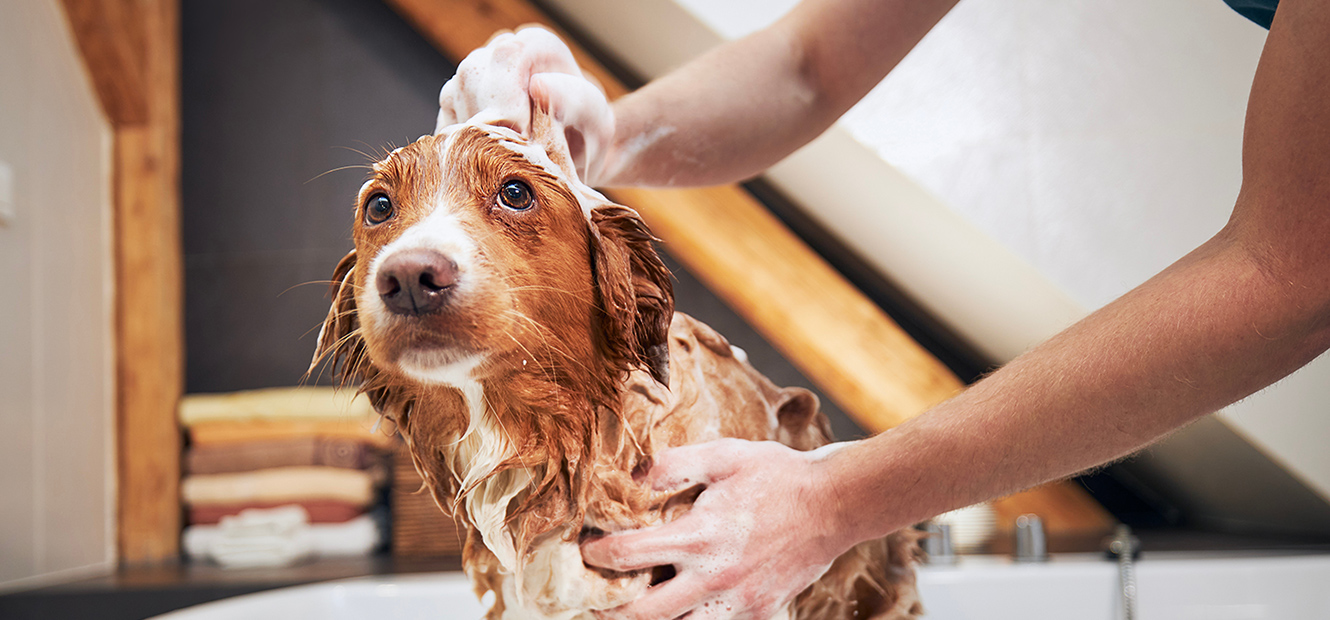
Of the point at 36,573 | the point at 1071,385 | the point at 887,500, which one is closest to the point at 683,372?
the point at 887,500

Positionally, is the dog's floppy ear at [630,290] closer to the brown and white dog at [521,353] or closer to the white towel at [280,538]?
the brown and white dog at [521,353]

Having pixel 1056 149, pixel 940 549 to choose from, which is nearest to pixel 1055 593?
pixel 940 549

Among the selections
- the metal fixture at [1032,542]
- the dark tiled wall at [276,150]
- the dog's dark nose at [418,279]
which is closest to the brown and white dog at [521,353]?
the dog's dark nose at [418,279]

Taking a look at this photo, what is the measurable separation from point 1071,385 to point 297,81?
219 cm

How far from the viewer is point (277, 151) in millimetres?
2225

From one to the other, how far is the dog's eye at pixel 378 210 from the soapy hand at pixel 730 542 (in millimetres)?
284

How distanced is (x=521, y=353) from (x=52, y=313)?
179 cm

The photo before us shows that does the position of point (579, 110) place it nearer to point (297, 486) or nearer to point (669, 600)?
point (669, 600)

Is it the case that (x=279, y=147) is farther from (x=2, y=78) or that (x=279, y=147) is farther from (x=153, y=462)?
(x=153, y=462)

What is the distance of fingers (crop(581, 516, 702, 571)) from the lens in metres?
0.63

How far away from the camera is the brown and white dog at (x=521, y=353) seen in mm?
511

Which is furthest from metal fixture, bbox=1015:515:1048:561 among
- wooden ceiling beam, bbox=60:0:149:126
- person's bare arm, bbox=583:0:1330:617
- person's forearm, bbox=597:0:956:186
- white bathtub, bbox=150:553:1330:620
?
wooden ceiling beam, bbox=60:0:149:126

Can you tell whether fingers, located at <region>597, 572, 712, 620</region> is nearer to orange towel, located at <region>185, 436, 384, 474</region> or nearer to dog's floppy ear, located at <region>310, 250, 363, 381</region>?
dog's floppy ear, located at <region>310, 250, 363, 381</region>

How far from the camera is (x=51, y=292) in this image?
1.82 meters
